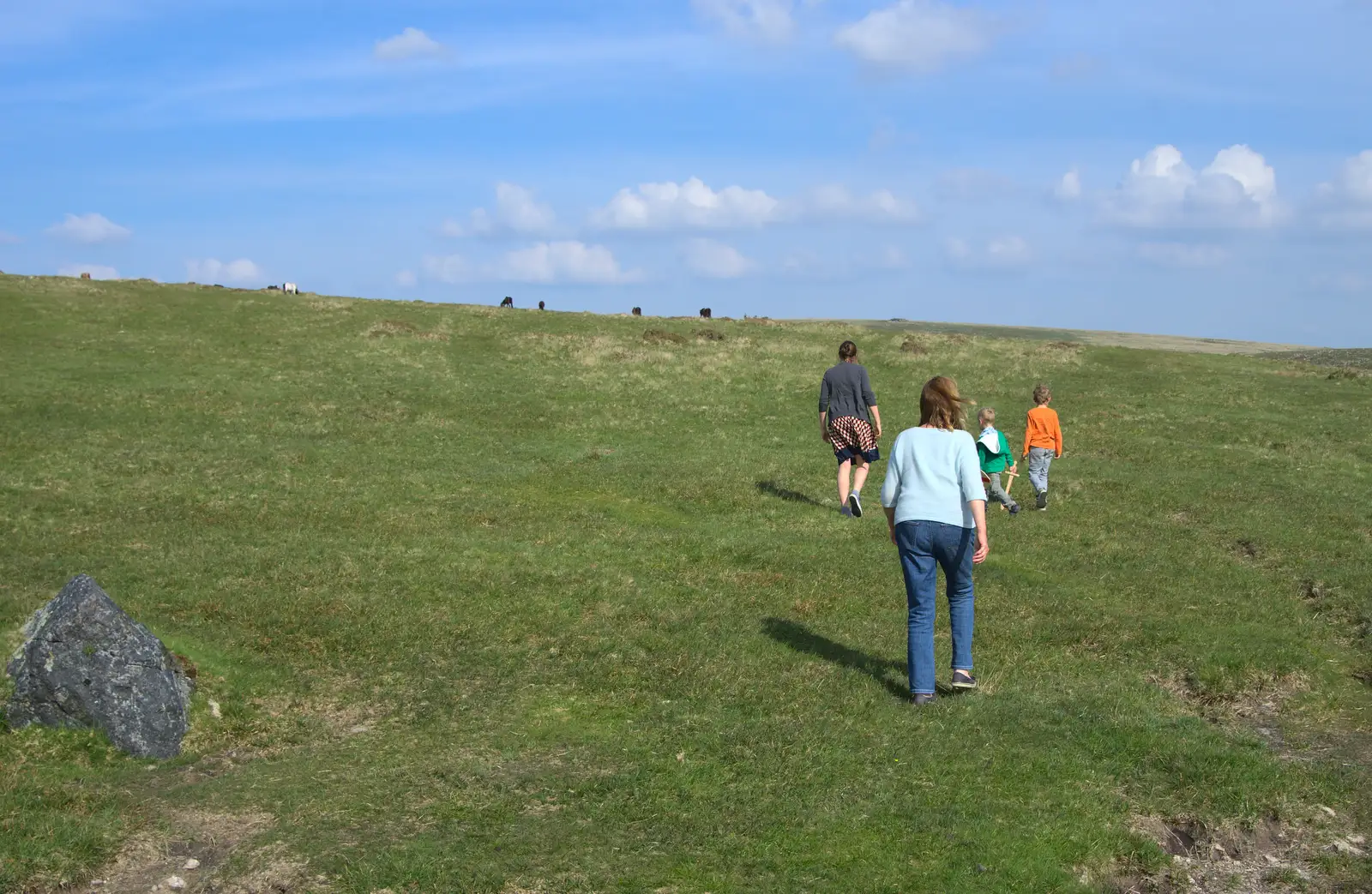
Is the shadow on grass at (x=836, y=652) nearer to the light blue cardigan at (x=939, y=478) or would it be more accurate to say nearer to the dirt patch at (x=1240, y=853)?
the light blue cardigan at (x=939, y=478)

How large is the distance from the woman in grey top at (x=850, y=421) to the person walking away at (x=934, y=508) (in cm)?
998

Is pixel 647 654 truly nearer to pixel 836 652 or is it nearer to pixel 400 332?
pixel 836 652

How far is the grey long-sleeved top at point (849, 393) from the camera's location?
22.3 meters

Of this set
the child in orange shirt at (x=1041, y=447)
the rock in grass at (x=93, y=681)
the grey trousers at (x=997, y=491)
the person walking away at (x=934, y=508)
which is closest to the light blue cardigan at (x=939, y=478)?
the person walking away at (x=934, y=508)

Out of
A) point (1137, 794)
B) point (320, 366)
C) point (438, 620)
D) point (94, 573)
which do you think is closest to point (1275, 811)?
point (1137, 794)

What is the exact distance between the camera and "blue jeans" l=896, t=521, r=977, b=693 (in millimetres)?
11508

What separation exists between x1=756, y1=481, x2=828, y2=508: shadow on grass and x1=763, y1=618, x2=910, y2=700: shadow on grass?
26.8 feet

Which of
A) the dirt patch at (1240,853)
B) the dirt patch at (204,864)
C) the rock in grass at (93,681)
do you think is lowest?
the dirt patch at (1240,853)

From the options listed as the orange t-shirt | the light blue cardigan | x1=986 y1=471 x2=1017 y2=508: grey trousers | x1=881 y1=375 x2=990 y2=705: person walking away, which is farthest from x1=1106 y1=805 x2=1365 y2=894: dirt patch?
the orange t-shirt

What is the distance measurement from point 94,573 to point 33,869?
9010 millimetres

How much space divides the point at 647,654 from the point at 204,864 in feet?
20.5

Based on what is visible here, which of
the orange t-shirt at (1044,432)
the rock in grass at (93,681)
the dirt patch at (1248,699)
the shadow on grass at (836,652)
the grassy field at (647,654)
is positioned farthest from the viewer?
the orange t-shirt at (1044,432)

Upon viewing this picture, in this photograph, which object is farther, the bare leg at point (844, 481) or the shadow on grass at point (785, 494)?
the shadow on grass at point (785, 494)

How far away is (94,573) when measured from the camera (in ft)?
54.0
